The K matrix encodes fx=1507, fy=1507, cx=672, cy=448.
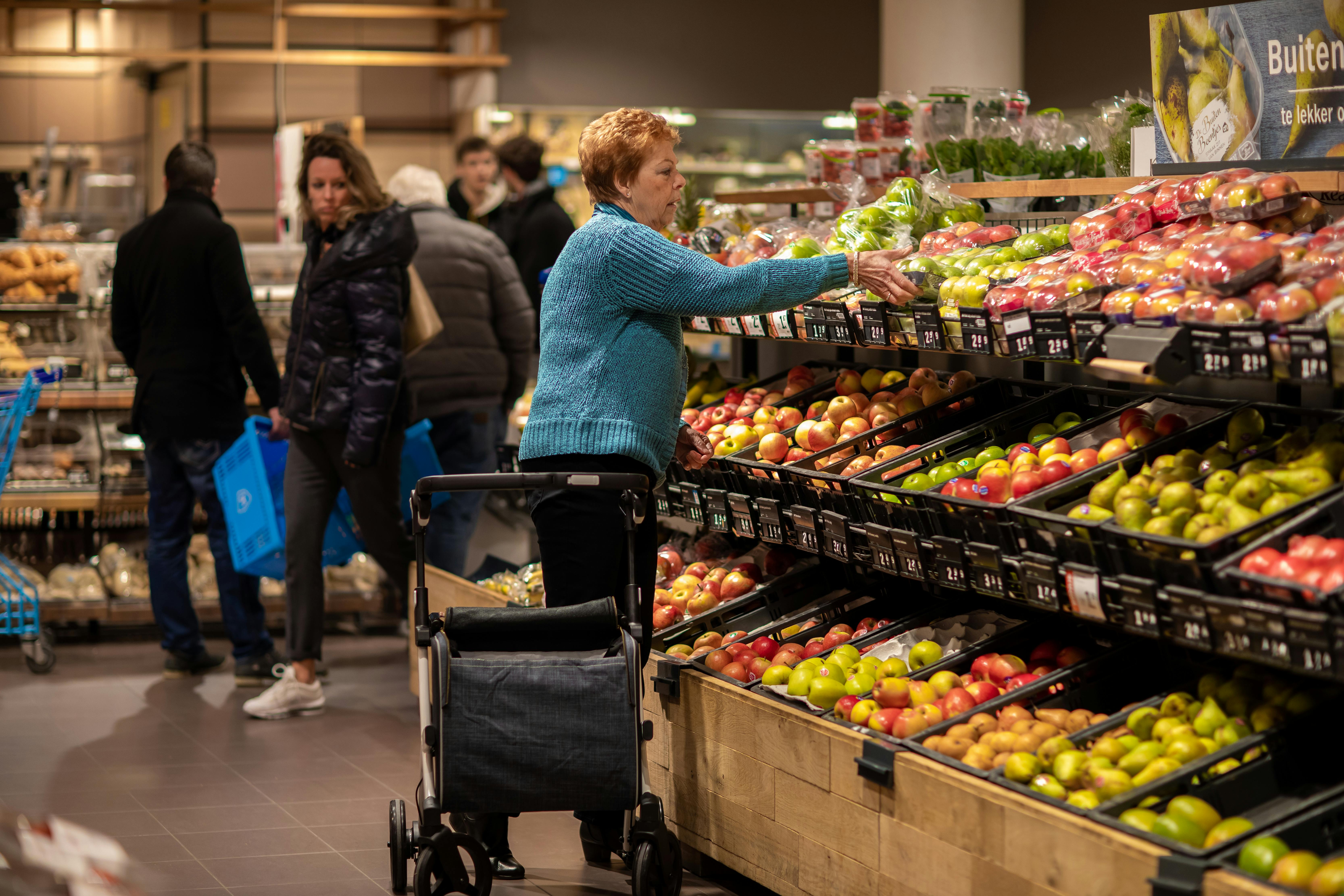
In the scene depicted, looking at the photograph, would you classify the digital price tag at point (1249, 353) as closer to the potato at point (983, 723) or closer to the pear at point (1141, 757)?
the pear at point (1141, 757)

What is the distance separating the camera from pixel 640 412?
3365mm

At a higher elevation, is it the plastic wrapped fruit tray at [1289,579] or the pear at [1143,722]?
the plastic wrapped fruit tray at [1289,579]

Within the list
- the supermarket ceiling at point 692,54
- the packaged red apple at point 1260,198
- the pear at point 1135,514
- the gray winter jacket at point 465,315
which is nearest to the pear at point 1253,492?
the pear at point 1135,514

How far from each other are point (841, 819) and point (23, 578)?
3.82 metres

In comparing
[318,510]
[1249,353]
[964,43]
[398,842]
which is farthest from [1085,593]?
[964,43]

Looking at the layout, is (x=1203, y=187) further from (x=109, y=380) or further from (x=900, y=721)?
(x=109, y=380)

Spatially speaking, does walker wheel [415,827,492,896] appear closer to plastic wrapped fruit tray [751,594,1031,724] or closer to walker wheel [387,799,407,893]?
walker wheel [387,799,407,893]

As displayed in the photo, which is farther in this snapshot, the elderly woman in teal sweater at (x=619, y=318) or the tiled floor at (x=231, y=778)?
the tiled floor at (x=231, y=778)

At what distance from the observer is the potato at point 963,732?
9.45 feet

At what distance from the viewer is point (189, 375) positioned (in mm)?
5668

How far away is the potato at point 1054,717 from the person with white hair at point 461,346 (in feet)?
11.5

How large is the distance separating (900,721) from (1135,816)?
25.1 inches

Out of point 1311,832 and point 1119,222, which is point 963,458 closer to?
point 1119,222

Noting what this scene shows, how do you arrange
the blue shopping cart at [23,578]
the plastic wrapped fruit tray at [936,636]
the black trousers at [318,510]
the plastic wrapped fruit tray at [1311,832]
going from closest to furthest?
the plastic wrapped fruit tray at [1311,832] → the plastic wrapped fruit tray at [936,636] → the black trousers at [318,510] → the blue shopping cart at [23,578]
